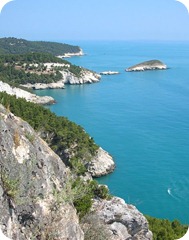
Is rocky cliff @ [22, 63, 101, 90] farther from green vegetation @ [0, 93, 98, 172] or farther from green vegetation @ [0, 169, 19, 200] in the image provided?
green vegetation @ [0, 169, 19, 200]

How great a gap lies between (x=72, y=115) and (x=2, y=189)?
824 inches

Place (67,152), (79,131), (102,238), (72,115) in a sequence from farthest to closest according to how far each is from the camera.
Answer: (72,115) < (79,131) < (67,152) < (102,238)

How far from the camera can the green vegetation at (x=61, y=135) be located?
13.3 m

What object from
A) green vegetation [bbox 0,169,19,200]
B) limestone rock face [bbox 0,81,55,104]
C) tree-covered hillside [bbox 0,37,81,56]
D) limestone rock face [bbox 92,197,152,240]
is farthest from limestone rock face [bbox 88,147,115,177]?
tree-covered hillside [bbox 0,37,81,56]

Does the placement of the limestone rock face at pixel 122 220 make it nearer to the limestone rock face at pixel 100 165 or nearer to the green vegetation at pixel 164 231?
the green vegetation at pixel 164 231

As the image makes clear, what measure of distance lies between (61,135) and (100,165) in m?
1.95

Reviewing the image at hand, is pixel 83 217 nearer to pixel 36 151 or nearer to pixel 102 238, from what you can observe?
pixel 102 238

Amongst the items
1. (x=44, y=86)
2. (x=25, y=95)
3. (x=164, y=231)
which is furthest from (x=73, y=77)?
(x=164, y=231)

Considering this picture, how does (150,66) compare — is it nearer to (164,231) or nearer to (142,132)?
(142,132)

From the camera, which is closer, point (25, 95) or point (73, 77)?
point (25, 95)

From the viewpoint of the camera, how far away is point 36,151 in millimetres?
3627

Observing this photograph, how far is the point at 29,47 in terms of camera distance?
5928cm

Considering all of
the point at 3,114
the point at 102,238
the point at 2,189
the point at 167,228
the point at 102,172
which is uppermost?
the point at 3,114

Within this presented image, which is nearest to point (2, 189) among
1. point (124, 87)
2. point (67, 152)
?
point (67, 152)
